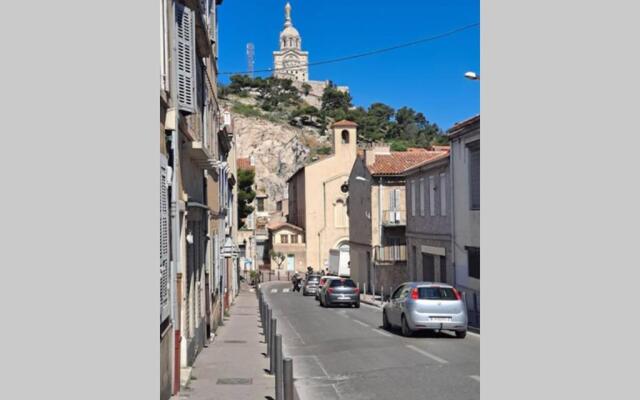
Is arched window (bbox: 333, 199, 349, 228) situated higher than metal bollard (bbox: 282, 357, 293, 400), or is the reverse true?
arched window (bbox: 333, 199, 349, 228)

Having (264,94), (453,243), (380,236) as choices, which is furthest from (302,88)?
(453,243)

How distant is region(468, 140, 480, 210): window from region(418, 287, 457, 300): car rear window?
8.54 m

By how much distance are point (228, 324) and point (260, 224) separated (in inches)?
2558

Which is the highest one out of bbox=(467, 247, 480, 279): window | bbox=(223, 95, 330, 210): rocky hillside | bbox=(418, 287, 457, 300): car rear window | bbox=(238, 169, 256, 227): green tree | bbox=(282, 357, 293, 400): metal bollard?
bbox=(223, 95, 330, 210): rocky hillside

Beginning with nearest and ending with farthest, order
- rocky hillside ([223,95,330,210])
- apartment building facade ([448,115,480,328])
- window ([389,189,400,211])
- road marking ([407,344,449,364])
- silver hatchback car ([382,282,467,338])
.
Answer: road marking ([407,344,449,364]) < silver hatchback car ([382,282,467,338]) < apartment building facade ([448,115,480,328]) < window ([389,189,400,211]) < rocky hillside ([223,95,330,210])

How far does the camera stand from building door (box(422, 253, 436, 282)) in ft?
117

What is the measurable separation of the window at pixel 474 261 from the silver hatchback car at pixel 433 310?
8471 millimetres

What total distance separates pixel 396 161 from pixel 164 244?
130 ft

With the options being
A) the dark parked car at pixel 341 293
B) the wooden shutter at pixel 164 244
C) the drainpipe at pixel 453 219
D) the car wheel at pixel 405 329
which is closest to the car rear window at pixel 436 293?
the car wheel at pixel 405 329

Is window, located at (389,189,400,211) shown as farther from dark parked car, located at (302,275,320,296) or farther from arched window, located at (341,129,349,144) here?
arched window, located at (341,129,349,144)

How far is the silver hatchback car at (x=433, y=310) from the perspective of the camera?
19.5 m

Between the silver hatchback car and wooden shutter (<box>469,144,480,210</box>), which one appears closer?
the silver hatchback car

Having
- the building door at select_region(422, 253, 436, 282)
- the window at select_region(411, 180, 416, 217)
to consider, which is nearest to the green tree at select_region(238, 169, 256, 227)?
the window at select_region(411, 180, 416, 217)

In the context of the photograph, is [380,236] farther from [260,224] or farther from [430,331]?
[260,224]
